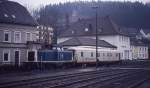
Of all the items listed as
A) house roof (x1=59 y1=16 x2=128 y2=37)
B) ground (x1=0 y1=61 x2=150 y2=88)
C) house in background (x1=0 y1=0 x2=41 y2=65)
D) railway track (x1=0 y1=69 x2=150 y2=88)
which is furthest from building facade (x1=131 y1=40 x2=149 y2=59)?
railway track (x1=0 y1=69 x2=150 y2=88)

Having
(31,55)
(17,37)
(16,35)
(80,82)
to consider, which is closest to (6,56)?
(17,37)

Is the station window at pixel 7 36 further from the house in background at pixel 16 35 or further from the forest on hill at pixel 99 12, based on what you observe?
the forest on hill at pixel 99 12

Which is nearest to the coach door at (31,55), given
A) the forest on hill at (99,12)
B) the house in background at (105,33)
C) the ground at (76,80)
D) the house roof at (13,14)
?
the house roof at (13,14)

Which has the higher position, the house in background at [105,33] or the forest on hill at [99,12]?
the forest on hill at [99,12]

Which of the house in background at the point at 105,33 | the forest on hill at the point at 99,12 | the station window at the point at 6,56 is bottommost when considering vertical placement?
the station window at the point at 6,56

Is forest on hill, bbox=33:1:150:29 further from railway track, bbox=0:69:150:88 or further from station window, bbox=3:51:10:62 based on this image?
railway track, bbox=0:69:150:88

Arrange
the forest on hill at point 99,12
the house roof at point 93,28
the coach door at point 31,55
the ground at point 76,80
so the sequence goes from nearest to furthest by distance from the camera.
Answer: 1. the ground at point 76,80
2. the coach door at point 31,55
3. the house roof at point 93,28
4. the forest on hill at point 99,12

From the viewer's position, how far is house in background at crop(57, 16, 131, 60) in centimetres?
7200

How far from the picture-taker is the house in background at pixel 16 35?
1601 inches

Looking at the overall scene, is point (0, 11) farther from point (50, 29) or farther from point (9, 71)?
point (50, 29)

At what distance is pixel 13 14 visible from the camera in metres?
43.6

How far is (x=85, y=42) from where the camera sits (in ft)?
188

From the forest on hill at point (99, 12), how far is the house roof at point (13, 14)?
45.3 metres

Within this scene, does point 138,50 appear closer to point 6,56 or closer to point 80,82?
point 6,56
